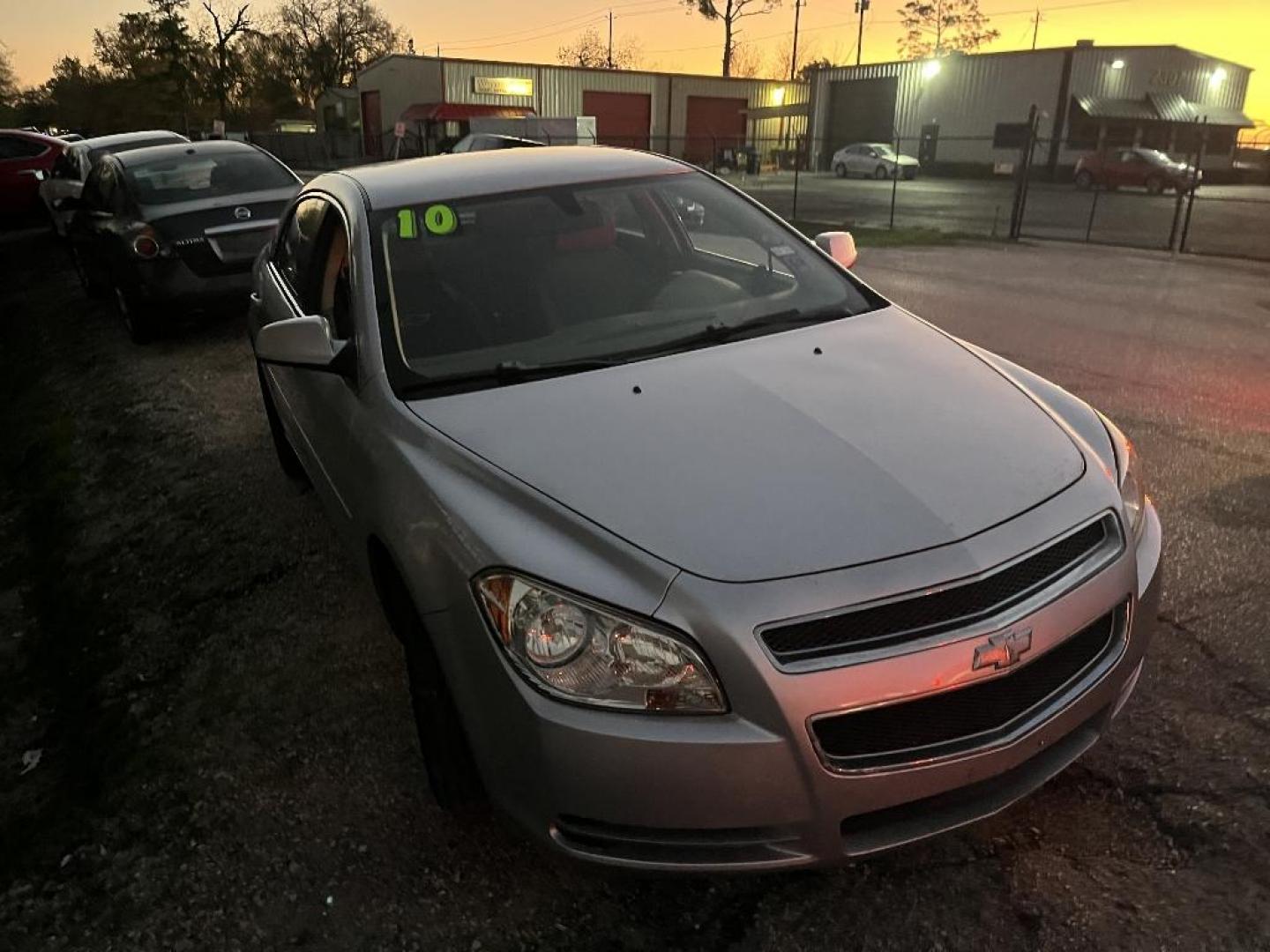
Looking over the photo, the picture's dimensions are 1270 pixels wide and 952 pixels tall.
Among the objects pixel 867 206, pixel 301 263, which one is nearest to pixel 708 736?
pixel 301 263

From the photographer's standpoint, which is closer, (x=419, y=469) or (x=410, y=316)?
(x=419, y=469)

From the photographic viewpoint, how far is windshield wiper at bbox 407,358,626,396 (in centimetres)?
264

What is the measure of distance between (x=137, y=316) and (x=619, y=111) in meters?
48.5

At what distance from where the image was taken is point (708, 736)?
1821 mm

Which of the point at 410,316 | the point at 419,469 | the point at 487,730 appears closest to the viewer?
the point at 487,730

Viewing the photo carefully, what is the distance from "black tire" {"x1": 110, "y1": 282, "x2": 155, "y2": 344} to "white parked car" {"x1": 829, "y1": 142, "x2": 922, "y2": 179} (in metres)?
32.0

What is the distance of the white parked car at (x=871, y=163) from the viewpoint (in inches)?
1406

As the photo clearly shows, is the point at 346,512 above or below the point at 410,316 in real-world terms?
below

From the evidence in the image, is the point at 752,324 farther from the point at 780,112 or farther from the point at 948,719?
the point at 780,112

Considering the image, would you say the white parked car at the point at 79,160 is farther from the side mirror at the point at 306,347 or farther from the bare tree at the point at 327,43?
the bare tree at the point at 327,43

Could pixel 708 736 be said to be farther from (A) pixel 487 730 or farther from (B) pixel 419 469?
(B) pixel 419 469

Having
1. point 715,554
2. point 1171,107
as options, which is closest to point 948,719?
point 715,554

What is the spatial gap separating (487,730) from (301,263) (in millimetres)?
2648

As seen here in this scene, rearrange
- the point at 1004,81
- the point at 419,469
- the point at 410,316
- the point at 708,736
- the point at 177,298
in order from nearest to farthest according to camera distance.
A: the point at 708,736, the point at 419,469, the point at 410,316, the point at 177,298, the point at 1004,81
